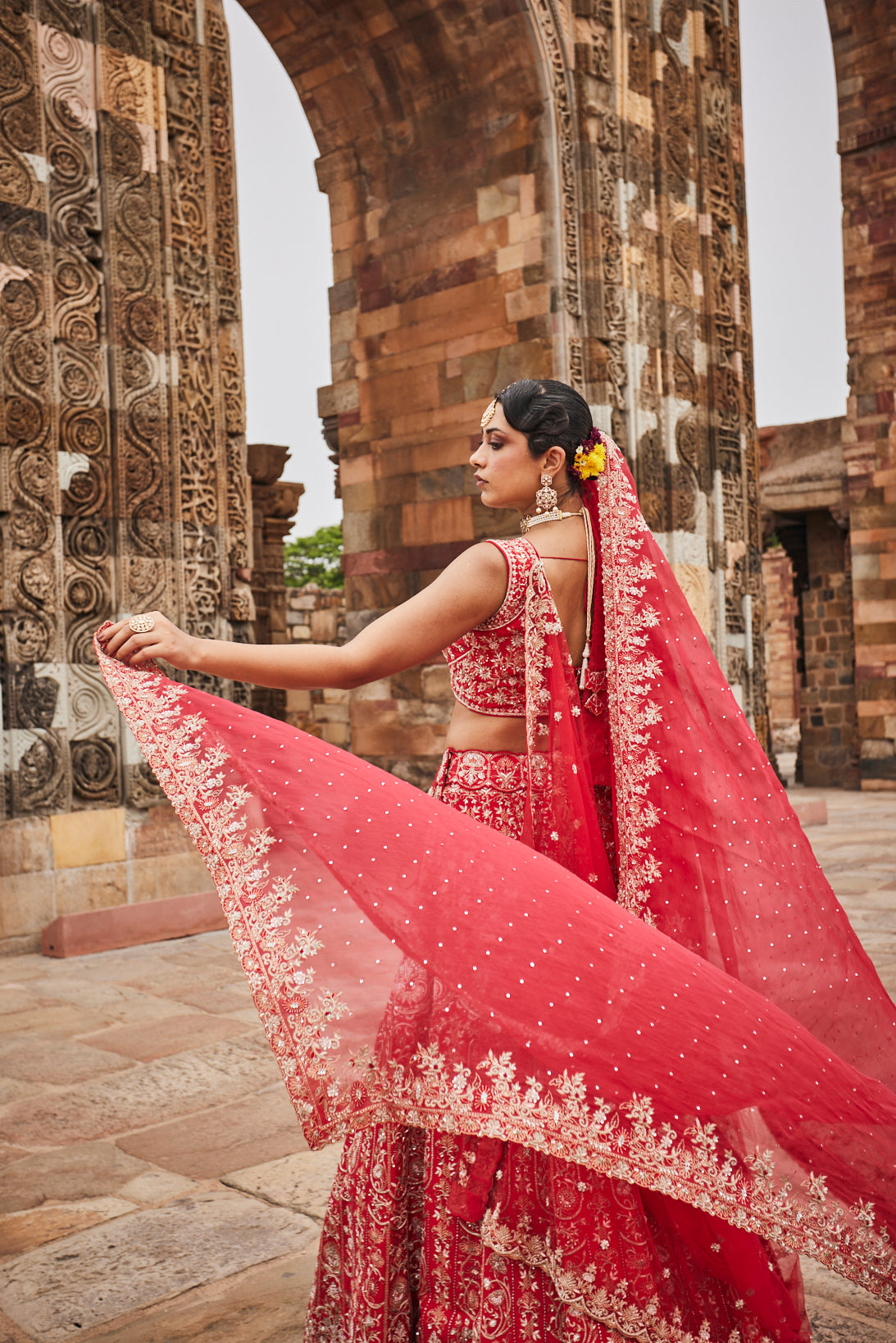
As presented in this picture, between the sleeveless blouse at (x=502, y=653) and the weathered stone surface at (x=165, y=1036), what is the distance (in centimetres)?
213

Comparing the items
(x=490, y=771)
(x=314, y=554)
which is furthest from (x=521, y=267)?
(x=314, y=554)

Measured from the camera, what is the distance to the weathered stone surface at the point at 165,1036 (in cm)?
365

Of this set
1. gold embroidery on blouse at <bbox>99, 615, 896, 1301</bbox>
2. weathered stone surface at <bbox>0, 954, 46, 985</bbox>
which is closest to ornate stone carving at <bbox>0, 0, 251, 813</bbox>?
weathered stone surface at <bbox>0, 954, 46, 985</bbox>

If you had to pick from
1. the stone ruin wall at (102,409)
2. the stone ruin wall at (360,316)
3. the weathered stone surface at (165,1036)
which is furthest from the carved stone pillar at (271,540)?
the weathered stone surface at (165,1036)

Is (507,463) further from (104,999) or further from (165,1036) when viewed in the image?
(104,999)

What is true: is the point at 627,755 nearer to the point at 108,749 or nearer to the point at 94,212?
the point at 108,749

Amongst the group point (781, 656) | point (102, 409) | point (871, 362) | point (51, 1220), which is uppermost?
point (871, 362)

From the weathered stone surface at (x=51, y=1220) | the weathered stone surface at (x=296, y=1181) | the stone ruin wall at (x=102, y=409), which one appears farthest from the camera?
the stone ruin wall at (x=102, y=409)

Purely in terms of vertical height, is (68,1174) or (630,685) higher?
(630,685)

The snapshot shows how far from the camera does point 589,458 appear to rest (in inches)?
82.2

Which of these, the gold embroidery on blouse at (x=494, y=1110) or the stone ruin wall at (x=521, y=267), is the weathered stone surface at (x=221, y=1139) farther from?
the stone ruin wall at (x=521, y=267)

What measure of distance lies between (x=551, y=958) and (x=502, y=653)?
62cm

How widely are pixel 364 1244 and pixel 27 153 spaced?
4879 millimetres

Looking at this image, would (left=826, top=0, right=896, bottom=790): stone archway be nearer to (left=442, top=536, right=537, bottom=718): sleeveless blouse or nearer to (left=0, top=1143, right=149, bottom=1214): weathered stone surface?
(left=0, top=1143, right=149, bottom=1214): weathered stone surface
